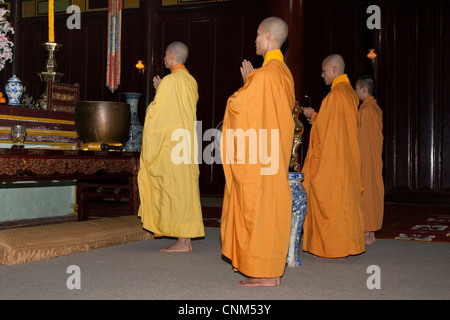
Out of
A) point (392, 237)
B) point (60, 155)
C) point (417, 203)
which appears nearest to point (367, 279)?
point (392, 237)

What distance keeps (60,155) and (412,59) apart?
6.01 m

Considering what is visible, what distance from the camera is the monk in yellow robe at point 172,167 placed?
11.1 ft

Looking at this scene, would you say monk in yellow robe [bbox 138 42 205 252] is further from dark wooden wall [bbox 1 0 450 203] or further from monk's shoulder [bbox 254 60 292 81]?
dark wooden wall [bbox 1 0 450 203]

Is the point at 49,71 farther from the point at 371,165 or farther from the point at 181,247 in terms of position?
the point at 371,165

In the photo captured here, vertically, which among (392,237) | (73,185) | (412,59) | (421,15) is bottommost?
(392,237)

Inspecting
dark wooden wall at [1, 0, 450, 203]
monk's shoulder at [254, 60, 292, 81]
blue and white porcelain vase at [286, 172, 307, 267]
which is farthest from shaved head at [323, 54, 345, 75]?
dark wooden wall at [1, 0, 450, 203]

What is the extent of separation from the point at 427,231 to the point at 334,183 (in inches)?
74.8

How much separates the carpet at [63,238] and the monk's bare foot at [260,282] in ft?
4.31

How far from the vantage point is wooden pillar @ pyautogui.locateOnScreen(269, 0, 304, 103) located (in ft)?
15.7

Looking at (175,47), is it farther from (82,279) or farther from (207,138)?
(207,138)

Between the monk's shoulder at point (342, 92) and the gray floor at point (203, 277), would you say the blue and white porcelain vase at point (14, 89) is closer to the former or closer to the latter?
the gray floor at point (203, 277)

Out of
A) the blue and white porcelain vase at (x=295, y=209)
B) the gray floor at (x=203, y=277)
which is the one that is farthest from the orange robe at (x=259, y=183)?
the blue and white porcelain vase at (x=295, y=209)

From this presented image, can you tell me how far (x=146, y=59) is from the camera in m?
8.68

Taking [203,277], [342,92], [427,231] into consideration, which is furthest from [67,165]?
[427,231]
